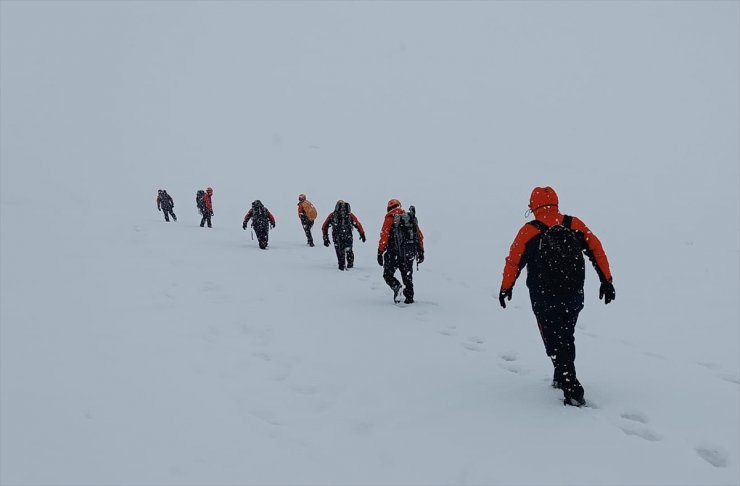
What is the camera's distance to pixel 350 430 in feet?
15.9

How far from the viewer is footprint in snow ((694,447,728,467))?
4184mm

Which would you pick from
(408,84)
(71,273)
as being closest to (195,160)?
(71,273)

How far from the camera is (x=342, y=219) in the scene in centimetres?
1326

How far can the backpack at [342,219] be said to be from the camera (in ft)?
43.5

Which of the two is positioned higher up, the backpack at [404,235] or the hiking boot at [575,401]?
the backpack at [404,235]

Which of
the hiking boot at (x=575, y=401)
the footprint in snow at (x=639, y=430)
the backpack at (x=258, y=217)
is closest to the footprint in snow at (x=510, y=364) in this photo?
the hiking boot at (x=575, y=401)

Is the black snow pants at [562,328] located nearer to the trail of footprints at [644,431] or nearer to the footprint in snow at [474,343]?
the trail of footprints at [644,431]

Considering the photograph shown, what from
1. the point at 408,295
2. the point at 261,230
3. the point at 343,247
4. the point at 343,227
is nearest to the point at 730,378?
the point at 408,295

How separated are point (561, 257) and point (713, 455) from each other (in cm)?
212

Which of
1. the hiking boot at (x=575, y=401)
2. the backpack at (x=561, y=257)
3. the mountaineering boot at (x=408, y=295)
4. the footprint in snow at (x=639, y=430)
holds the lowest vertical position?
the footprint in snow at (x=639, y=430)

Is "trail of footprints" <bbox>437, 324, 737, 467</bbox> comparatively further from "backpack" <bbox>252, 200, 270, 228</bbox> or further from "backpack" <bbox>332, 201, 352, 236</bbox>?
"backpack" <bbox>252, 200, 270, 228</bbox>

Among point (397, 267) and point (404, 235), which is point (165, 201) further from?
point (404, 235)

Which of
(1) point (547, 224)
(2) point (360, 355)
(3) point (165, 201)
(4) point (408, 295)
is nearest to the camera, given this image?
(1) point (547, 224)

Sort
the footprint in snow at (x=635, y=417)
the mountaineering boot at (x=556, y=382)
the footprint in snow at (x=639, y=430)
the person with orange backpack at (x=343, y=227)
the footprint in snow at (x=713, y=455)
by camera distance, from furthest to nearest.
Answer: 1. the person with orange backpack at (x=343, y=227)
2. the mountaineering boot at (x=556, y=382)
3. the footprint in snow at (x=635, y=417)
4. the footprint in snow at (x=639, y=430)
5. the footprint in snow at (x=713, y=455)
